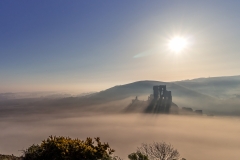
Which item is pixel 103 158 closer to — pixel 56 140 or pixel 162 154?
pixel 56 140

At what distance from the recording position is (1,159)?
9945 millimetres

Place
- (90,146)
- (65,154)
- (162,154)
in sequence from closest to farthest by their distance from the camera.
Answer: (65,154), (90,146), (162,154)

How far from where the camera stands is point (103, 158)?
895 centimetres

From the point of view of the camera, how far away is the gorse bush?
28.3 feet

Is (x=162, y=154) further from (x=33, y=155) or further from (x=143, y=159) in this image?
(x=33, y=155)

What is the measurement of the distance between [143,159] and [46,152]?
4.67m

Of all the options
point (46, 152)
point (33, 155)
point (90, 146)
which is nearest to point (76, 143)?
point (90, 146)

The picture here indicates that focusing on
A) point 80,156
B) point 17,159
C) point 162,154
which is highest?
point 80,156

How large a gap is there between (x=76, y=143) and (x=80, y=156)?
771mm

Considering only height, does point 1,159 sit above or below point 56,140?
below

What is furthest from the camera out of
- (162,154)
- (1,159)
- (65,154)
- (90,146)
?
(162,154)

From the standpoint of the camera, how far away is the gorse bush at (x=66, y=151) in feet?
28.3

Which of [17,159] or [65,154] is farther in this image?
[17,159]

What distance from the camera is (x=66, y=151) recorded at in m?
8.56
